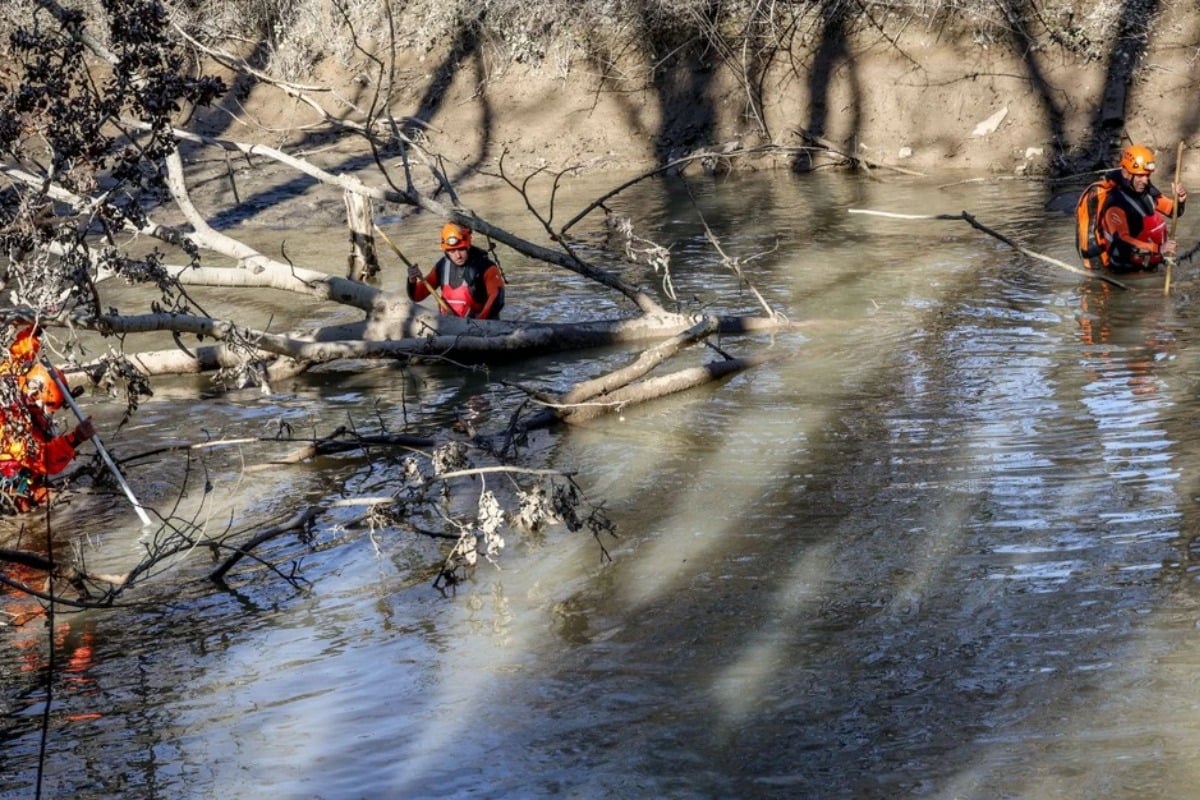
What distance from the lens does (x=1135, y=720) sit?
18.0 feet

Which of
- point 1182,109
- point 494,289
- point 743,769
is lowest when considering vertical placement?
point 743,769

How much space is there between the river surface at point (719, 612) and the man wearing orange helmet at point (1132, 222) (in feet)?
5.76

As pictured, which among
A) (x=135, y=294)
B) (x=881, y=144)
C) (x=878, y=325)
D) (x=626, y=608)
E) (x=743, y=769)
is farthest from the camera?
(x=881, y=144)

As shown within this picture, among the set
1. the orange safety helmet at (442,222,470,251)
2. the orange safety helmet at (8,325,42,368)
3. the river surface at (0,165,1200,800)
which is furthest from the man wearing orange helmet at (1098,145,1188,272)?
the orange safety helmet at (8,325,42,368)

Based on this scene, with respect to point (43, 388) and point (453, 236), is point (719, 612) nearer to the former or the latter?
point (43, 388)

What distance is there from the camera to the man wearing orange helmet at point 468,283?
1309 centimetres

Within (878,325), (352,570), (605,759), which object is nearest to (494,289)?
(878,325)

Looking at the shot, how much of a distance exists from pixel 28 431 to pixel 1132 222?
10.1 meters

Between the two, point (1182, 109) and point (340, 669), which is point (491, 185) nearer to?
point (1182, 109)

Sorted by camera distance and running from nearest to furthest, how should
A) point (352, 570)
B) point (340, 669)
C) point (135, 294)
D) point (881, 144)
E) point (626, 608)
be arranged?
point (340, 669) < point (626, 608) < point (352, 570) < point (135, 294) < point (881, 144)

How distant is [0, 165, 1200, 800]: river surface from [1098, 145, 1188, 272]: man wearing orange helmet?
1756 mm

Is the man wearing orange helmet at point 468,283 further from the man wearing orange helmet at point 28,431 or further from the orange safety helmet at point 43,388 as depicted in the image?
the orange safety helmet at point 43,388

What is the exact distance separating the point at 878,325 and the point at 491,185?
11262mm

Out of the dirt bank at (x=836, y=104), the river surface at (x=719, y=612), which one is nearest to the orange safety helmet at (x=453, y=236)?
the river surface at (x=719, y=612)
